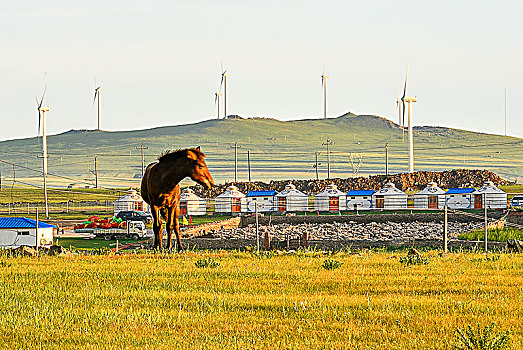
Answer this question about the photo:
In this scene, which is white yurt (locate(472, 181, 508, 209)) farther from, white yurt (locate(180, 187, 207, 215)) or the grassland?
the grassland

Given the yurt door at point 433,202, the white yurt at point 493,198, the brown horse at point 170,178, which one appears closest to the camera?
the brown horse at point 170,178

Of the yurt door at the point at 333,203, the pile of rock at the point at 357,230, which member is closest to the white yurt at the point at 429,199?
the yurt door at the point at 333,203

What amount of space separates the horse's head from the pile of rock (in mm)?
31518

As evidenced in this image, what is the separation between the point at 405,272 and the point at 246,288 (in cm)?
348

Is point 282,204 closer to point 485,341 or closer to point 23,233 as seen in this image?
point 23,233

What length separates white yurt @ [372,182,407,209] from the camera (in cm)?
8231

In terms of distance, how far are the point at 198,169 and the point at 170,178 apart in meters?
0.97

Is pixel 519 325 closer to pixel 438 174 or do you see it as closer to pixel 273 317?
pixel 273 317

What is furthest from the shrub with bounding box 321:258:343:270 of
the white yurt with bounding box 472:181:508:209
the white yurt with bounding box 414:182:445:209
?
the white yurt with bounding box 414:182:445:209

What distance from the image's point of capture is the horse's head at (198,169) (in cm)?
1967

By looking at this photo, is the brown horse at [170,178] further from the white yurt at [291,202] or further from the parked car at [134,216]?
the white yurt at [291,202]

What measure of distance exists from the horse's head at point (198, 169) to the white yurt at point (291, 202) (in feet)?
211

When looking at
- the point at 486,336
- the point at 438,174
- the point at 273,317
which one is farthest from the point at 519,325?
the point at 438,174

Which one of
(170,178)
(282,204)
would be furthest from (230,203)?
(170,178)
